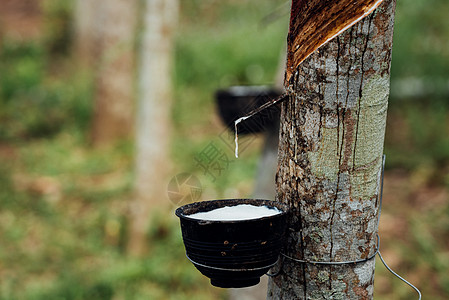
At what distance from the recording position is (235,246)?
159cm

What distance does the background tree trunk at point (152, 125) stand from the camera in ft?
17.6

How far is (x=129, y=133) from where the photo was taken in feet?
29.2

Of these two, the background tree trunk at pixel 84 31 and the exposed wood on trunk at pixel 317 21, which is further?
the background tree trunk at pixel 84 31

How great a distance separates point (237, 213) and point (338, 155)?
366mm

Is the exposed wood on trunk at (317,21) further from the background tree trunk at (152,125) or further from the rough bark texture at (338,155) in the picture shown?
the background tree trunk at (152,125)

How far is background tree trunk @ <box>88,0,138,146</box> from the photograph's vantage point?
8320 millimetres

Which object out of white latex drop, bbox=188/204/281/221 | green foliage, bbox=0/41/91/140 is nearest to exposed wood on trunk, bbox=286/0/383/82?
white latex drop, bbox=188/204/281/221

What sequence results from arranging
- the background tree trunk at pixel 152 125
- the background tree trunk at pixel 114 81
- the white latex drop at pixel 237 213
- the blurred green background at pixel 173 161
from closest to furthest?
the white latex drop at pixel 237 213
the blurred green background at pixel 173 161
the background tree trunk at pixel 152 125
the background tree trunk at pixel 114 81

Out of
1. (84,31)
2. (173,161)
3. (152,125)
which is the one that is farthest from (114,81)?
(84,31)

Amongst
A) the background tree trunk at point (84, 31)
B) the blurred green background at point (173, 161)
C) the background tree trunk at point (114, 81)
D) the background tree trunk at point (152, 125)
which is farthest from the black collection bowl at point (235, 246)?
the background tree trunk at point (84, 31)

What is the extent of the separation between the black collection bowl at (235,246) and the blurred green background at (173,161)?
783 millimetres

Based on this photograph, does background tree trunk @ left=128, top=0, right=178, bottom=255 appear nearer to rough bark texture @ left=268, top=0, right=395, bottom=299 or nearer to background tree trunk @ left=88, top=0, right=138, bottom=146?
background tree trunk @ left=88, top=0, right=138, bottom=146

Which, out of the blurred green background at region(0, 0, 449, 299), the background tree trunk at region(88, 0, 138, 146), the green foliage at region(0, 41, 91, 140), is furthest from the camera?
the green foliage at region(0, 41, 91, 140)

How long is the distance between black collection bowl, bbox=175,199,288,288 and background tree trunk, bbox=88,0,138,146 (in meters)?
6.85
